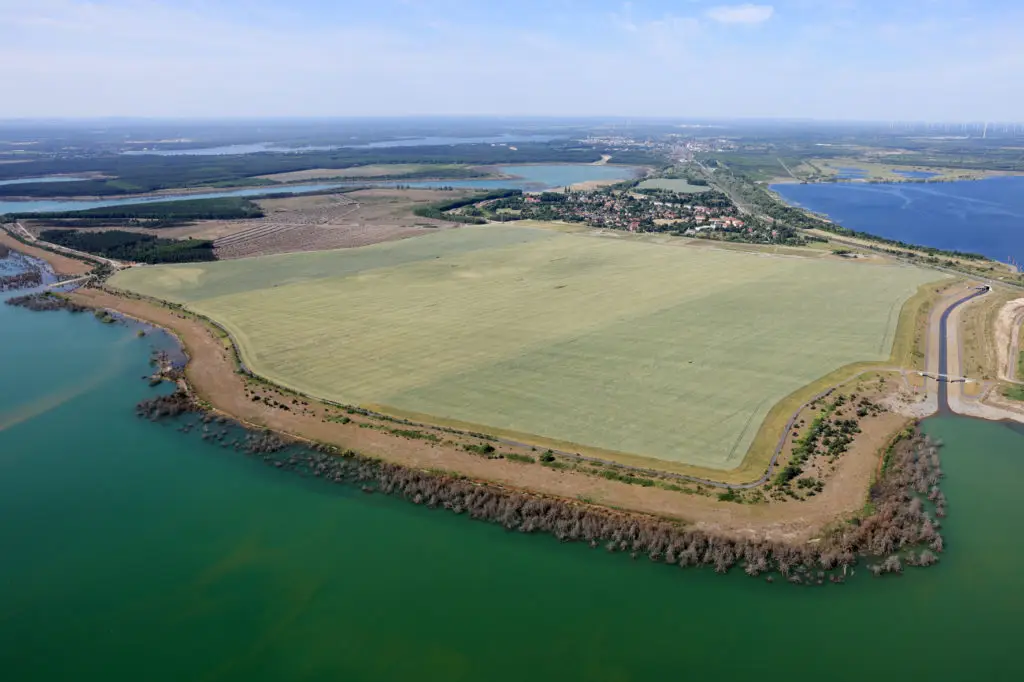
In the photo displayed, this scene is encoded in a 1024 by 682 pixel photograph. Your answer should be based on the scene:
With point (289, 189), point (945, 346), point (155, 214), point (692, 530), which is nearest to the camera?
point (692, 530)

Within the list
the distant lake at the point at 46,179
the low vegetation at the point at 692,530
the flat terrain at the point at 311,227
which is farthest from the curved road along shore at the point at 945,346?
the distant lake at the point at 46,179

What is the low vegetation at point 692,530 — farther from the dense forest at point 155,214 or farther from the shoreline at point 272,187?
the shoreline at point 272,187

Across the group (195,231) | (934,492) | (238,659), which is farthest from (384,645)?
(195,231)

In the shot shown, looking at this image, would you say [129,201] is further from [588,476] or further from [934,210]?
[934,210]

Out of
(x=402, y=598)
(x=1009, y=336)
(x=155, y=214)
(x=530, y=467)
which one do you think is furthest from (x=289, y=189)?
(x=402, y=598)

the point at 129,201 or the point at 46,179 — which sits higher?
the point at 46,179

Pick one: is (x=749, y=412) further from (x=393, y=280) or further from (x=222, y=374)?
(x=393, y=280)
